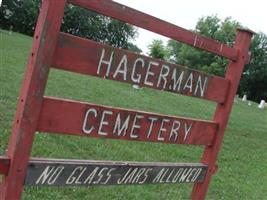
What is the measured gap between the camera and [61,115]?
3717 millimetres

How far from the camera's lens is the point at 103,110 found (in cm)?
392

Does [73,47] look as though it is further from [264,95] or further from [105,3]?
[264,95]

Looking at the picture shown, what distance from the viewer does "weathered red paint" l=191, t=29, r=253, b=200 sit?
16.6 feet

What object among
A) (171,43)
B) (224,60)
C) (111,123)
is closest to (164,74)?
(111,123)

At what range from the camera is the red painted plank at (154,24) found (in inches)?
147

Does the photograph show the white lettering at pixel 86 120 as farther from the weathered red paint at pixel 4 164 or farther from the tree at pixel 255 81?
the tree at pixel 255 81

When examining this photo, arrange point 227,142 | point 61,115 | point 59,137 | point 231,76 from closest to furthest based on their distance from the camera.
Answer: point 61,115 → point 231,76 → point 59,137 → point 227,142

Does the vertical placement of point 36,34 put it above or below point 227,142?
above

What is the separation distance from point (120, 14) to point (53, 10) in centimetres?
58

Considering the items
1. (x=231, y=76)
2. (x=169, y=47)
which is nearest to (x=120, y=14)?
(x=231, y=76)

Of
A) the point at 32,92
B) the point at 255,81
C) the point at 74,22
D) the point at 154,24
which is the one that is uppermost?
the point at 74,22

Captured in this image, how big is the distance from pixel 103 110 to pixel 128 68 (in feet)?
1.13

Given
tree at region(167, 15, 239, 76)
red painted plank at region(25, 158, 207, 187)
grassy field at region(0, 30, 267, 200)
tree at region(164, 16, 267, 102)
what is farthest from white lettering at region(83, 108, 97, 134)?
tree at region(167, 15, 239, 76)

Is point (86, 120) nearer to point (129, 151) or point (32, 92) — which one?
point (32, 92)
